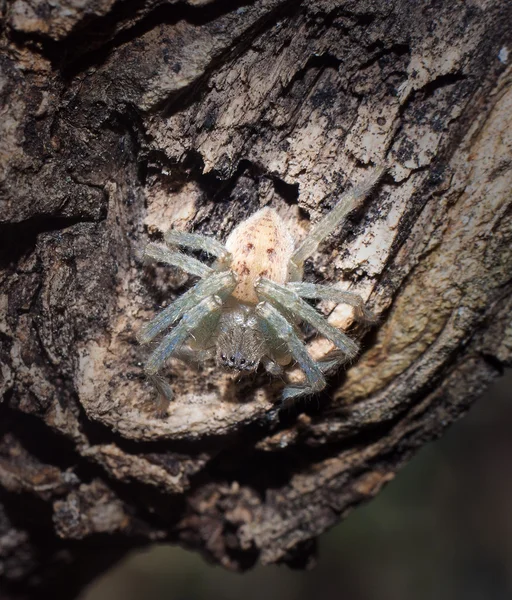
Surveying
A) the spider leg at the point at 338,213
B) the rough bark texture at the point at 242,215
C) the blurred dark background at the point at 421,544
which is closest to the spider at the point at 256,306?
the spider leg at the point at 338,213

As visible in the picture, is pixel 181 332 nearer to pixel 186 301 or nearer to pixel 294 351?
pixel 186 301

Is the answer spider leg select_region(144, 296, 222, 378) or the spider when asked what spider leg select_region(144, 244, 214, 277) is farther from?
spider leg select_region(144, 296, 222, 378)

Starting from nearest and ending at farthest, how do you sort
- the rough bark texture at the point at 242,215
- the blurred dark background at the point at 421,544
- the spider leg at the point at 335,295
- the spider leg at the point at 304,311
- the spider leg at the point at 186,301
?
the rough bark texture at the point at 242,215 < the spider leg at the point at 335,295 < the spider leg at the point at 304,311 < the spider leg at the point at 186,301 < the blurred dark background at the point at 421,544

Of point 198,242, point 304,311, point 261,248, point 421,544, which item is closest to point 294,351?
point 304,311

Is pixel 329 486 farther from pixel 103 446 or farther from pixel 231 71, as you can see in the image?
pixel 231 71

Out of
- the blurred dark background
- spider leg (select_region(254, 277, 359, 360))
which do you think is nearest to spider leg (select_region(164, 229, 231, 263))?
spider leg (select_region(254, 277, 359, 360))

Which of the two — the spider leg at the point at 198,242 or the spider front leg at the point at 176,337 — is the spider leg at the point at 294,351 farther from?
the spider leg at the point at 198,242
